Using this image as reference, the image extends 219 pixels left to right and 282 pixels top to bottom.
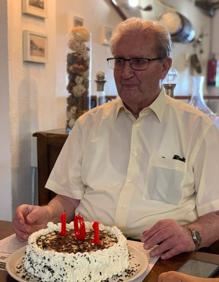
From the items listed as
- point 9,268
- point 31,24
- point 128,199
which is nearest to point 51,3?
point 31,24

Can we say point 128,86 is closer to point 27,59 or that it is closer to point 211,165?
point 211,165

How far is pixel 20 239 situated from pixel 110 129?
545 mm

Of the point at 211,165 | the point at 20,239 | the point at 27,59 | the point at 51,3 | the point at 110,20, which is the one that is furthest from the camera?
the point at 110,20

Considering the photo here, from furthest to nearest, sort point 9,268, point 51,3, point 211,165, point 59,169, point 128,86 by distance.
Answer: point 51,3 → point 59,169 → point 128,86 → point 211,165 → point 9,268

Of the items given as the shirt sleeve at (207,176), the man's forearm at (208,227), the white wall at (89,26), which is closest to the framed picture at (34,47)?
the white wall at (89,26)

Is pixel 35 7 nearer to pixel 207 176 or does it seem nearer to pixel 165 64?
pixel 165 64

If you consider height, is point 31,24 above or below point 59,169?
above

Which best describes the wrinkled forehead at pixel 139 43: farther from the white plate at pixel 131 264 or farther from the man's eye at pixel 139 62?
the white plate at pixel 131 264

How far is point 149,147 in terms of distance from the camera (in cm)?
148

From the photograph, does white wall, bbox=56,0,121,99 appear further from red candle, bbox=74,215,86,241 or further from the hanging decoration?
red candle, bbox=74,215,86,241

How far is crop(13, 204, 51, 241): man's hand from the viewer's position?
4.05 feet

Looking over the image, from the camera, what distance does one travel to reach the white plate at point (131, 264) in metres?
0.94

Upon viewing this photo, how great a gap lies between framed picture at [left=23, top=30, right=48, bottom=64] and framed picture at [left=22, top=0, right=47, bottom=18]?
10 cm

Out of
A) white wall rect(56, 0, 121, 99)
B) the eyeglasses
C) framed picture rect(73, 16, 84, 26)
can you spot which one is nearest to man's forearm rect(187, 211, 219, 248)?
the eyeglasses
